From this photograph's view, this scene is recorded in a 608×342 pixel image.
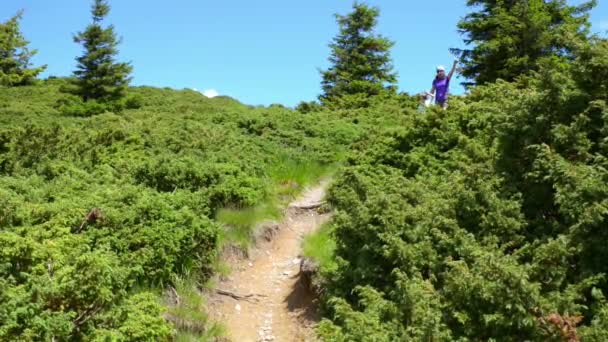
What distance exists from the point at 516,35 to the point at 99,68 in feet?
73.7

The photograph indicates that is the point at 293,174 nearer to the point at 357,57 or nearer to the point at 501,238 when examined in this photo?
the point at 501,238

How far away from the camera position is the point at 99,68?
31.2 meters

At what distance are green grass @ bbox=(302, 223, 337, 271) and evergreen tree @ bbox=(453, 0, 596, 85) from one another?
31.8 feet

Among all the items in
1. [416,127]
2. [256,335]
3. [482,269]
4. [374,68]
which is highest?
[374,68]

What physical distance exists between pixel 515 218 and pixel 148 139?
8.36m

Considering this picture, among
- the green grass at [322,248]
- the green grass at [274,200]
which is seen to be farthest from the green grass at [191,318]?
the green grass at [322,248]

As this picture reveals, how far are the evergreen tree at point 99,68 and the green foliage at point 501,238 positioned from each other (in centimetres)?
2650

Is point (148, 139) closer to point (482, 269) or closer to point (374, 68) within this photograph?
point (482, 269)

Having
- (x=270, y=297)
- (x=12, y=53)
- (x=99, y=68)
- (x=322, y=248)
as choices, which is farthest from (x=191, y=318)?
(x=99, y=68)

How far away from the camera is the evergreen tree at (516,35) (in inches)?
632

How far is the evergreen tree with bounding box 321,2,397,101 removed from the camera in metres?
27.7

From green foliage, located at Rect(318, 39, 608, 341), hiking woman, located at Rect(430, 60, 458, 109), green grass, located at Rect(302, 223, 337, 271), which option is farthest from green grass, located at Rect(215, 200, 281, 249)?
hiking woman, located at Rect(430, 60, 458, 109)

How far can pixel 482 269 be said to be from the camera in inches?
184

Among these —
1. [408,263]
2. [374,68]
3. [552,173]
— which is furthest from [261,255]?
[374,68]
